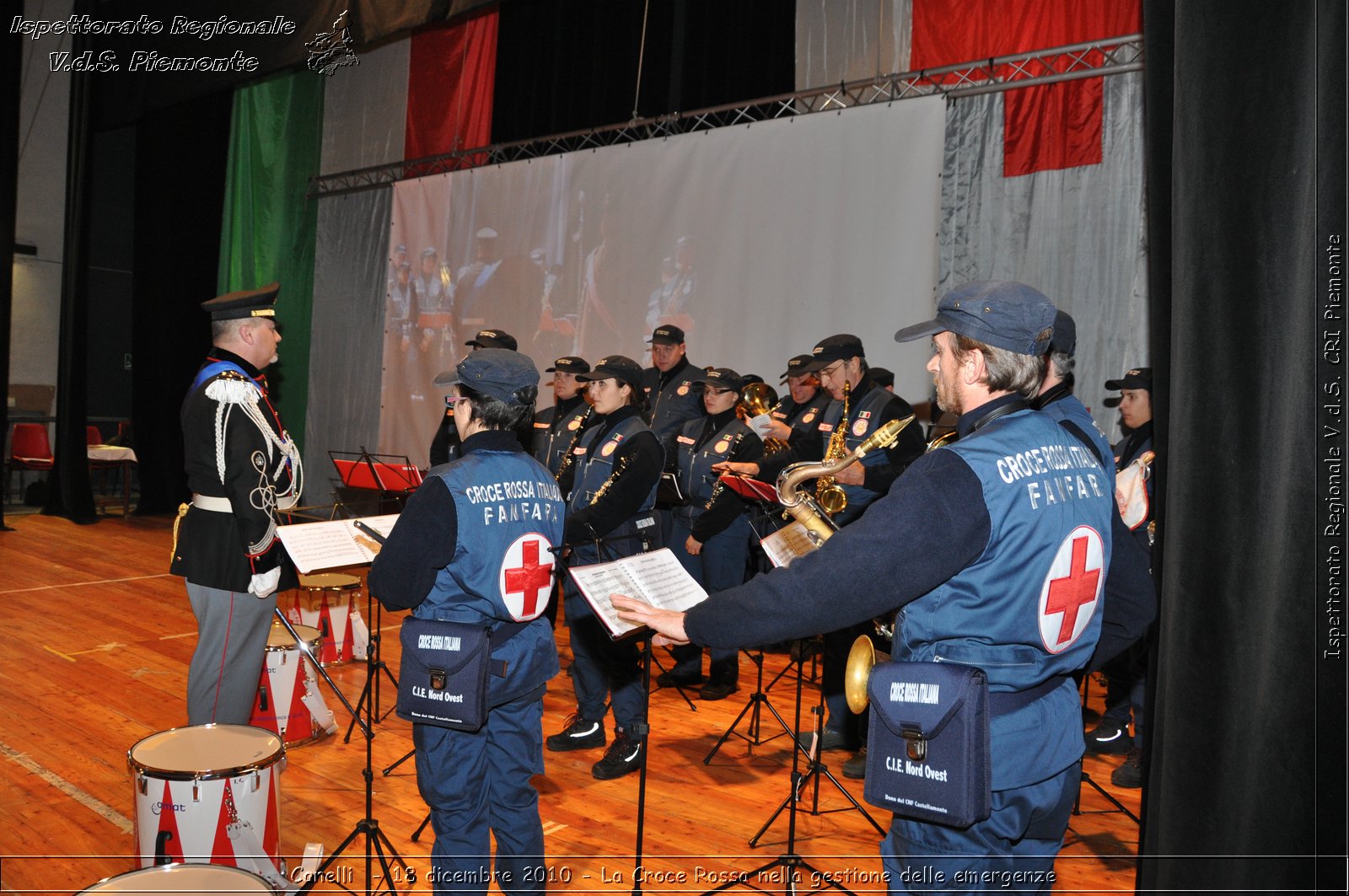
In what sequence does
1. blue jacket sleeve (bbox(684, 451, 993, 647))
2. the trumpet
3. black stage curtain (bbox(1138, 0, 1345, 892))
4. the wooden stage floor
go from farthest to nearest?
the trumpet, the wooden stage floor, black stage curtain (bbox(1138, 0, 1345, 892)), blue jacket sleeve (bbox(684, 451, 993, 647))

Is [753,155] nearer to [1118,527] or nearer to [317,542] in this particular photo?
[317,542]

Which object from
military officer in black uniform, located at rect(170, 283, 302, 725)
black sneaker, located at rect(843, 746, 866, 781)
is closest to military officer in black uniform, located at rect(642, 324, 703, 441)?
black sneaker, located at rect(843, 746, 866, 781)

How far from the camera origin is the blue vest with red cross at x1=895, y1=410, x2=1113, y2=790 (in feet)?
5.78

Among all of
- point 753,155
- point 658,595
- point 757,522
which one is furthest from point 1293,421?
point 753,155

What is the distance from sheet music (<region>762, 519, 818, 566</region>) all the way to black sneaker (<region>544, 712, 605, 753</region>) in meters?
2.42

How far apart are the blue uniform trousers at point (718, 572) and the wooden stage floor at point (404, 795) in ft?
0.62

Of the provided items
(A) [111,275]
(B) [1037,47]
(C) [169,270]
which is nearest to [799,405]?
(B) [1037,47]

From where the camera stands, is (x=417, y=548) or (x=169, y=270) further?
(x=169, y=270)

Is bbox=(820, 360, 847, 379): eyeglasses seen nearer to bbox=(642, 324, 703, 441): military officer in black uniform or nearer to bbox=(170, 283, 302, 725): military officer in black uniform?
bbox=(642, 324, 703, 441): military officer in black uniform

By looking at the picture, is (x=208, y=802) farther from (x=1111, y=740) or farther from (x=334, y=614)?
(x=1111, y=740)

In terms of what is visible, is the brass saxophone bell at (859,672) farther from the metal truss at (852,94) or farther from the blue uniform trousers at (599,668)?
the metal truss at (852,94)

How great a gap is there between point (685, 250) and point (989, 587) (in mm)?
6504

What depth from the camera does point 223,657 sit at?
11.4ft

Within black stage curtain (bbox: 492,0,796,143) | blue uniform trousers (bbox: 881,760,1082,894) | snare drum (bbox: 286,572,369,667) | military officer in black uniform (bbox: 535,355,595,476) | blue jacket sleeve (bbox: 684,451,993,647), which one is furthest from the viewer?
black stage curtain (bbox: 492,0,796,143)
